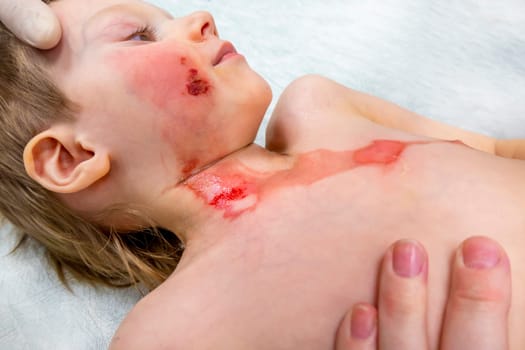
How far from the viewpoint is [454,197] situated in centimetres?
82

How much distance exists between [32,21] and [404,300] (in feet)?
2.30

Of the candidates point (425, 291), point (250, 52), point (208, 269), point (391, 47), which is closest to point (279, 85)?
point (250, 52)

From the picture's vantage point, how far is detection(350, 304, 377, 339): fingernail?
704 millimetres

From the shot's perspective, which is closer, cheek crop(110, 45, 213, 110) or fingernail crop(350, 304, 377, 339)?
fingernail crop(350, 304, 377, 339)

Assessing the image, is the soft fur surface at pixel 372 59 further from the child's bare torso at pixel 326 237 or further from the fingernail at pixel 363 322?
the fingernail at pixel 363 322

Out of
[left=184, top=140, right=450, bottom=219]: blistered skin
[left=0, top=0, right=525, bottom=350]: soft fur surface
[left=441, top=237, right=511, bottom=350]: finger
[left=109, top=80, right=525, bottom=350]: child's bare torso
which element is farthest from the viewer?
[left=0, top=0, right=525, bottom=350]: soft fur surface

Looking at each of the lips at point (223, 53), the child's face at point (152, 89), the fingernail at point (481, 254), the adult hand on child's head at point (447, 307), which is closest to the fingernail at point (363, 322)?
the adult hand on child's head at point (447, 307)

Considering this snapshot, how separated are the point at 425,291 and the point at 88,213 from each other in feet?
2.00

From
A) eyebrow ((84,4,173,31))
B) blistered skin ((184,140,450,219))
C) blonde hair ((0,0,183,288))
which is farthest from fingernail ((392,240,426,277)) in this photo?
eyebrow ((84,4,173,31))

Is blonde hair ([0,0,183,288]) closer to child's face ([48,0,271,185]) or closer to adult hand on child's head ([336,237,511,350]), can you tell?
child's face ([48,0,271,185])

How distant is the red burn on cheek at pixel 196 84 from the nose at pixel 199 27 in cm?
8

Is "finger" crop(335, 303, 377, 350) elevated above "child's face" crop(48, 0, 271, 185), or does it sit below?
below

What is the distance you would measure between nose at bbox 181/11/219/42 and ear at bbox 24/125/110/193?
0.82 feet

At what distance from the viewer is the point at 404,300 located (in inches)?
27.0
